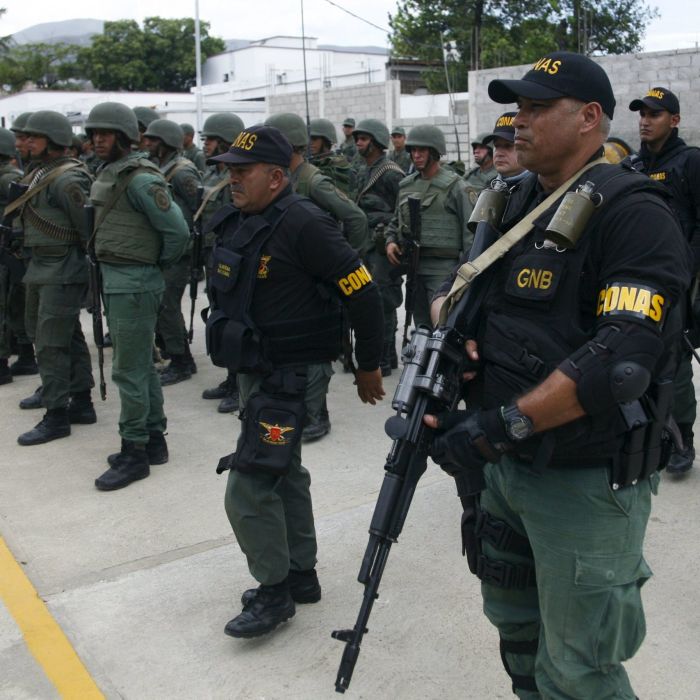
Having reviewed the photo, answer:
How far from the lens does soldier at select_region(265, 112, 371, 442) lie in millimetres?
5723

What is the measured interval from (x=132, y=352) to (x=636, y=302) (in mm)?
3567

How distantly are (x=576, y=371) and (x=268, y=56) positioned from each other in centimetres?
8175

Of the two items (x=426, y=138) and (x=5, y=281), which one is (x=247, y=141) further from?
(x=5, y=281)

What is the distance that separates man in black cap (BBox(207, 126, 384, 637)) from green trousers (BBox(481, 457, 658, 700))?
133cm

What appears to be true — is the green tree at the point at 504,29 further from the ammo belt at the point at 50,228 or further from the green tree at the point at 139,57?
the green tree at the point at 139,57

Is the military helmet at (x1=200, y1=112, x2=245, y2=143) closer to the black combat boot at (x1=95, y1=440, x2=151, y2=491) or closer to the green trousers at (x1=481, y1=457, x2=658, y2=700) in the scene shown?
the black combat boot at (x1=95, y1=440, x2=151, y2=491)

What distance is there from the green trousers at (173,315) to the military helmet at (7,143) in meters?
1.63

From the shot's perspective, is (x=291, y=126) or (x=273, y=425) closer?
(x=273, y=425)

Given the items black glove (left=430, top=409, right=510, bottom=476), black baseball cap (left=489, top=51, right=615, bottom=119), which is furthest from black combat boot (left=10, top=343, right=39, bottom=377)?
black baseball cap (left=489, top=51, right=615, bottom=119)

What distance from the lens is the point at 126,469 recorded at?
5.07 metres

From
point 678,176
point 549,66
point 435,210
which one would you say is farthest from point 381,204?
point 549,66

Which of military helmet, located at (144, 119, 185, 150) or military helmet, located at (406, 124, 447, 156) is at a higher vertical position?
military helmet, located at (144, 119, 185, 150)

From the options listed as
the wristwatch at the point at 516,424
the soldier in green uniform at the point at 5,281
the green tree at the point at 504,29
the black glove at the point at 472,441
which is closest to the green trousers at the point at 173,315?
the soldier in green uniform at the point at 5,281

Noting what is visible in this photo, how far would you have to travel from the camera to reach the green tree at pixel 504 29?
3416cm
